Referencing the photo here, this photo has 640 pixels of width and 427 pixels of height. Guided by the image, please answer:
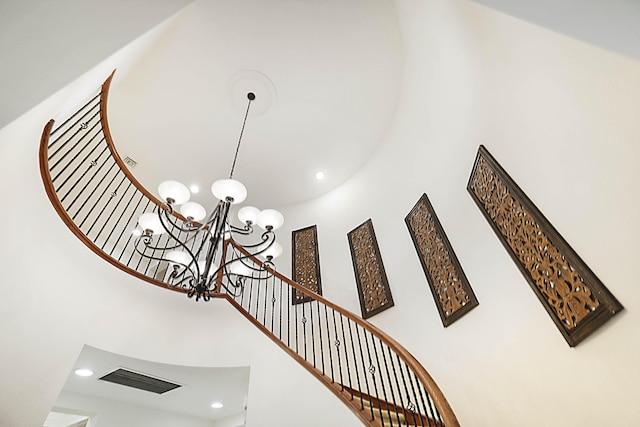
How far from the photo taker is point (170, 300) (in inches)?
155

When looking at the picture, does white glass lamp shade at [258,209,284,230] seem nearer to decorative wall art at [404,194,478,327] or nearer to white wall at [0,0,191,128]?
white wall at [0,0,191,128]

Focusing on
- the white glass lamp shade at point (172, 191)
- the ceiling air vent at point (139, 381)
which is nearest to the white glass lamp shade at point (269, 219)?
the white glass lamp shade at point (172, 191)

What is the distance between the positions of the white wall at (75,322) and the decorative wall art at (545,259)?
183cm

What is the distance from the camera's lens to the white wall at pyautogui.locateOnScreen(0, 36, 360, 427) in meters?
2.57

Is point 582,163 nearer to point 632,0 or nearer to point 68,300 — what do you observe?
point 632,0

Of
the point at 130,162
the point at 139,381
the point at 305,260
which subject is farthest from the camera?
the point at 130,162

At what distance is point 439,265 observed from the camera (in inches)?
145

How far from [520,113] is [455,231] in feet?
4.45

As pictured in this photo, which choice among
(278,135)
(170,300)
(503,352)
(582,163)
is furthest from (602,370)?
(278,135)

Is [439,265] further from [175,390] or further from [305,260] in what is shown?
[175,390]

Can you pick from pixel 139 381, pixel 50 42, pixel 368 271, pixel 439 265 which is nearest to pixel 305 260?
pixel 368 271

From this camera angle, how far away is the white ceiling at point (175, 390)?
3592mm

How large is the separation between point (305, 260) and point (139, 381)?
2.90 metres

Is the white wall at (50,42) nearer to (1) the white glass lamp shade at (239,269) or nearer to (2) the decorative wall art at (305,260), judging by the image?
(1) the white glass lamp shade at (239,269)
